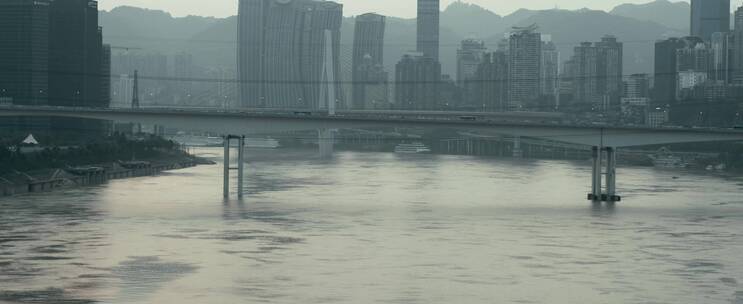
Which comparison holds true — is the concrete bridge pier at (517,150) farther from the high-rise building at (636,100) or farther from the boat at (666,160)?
the boat at (666,160)

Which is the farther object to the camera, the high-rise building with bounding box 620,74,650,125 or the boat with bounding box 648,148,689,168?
the high-rise building with bounding box 620,74,650,125

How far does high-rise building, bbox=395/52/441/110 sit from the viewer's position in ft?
374

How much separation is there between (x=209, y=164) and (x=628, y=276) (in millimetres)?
41563

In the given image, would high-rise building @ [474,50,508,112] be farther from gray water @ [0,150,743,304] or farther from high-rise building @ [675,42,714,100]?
gray water @ [0,150,743,304]

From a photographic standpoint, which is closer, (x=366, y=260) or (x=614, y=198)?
(x=366, y=260)

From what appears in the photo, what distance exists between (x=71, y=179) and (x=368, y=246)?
834 inches

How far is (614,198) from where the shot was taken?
34.6m

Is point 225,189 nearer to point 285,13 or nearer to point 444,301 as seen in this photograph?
point 444,301

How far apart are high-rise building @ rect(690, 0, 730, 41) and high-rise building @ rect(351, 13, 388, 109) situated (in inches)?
1199

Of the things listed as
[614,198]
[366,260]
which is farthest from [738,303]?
[614,198]

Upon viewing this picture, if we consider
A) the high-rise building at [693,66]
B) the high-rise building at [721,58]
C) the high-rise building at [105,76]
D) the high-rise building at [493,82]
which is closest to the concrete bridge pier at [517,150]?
the high-rise building at [693,66]

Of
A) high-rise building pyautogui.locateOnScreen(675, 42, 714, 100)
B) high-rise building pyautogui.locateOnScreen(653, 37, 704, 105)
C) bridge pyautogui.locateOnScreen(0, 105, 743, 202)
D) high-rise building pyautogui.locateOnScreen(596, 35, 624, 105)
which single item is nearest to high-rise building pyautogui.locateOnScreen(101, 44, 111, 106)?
high-rise building pyautogui.locateOnScreen(653, 37, 704, 105)

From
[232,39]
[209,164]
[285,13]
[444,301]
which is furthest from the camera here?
[232,39]

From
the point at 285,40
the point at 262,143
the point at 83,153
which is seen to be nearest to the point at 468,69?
the point at 285,40
